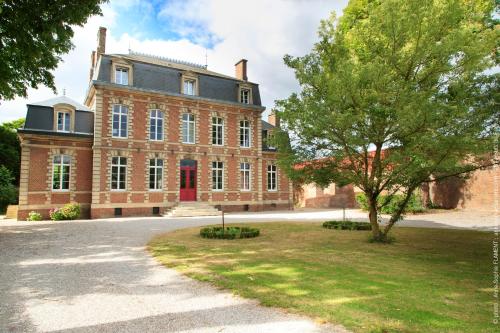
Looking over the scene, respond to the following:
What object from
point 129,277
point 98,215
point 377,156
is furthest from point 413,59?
point 98,215

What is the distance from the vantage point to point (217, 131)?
2155 cm

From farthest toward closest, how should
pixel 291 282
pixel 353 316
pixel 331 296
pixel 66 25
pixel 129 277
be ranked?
pixel 66 25 → pixel 129 277 → pixel 291 282 → pixel 331 296 → pixel 353 316

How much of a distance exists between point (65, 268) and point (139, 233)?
16.0ft

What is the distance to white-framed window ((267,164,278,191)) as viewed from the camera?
23953 mm

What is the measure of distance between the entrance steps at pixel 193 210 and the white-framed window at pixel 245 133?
212 inches

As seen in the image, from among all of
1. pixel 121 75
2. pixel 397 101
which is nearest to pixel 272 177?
pixel 121 75

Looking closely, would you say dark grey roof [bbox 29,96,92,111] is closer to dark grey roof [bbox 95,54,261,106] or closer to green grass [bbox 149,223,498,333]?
dark grey roof [bbox 95,54,261,106]

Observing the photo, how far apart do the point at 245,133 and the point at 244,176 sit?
3182 millimetres

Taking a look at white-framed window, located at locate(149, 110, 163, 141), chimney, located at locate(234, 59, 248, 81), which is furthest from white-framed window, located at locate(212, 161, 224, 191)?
chimney, located at locate(234, 59, 248, 81)

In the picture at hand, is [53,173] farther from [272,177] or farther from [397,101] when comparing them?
[397,101]

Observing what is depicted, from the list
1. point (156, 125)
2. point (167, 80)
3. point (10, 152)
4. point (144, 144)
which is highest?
point (167, 80)

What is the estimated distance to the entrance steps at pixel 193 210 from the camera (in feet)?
60.5

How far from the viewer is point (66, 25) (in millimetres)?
9547

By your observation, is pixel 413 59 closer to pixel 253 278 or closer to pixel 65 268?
pixel 253 278
